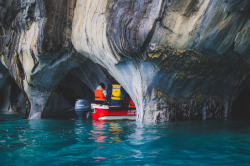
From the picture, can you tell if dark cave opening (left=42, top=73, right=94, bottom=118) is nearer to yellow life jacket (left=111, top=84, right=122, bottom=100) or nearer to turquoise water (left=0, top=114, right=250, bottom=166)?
yellow life jacket (left=111, top=84, right=122, bottom=100)

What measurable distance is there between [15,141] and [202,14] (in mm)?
5031

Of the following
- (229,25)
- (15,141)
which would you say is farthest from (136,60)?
(15,141)

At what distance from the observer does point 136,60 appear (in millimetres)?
6754

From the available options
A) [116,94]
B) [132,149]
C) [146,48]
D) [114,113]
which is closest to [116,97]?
[116,94]

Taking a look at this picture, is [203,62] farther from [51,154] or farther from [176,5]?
[51,154]

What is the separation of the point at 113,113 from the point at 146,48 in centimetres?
335

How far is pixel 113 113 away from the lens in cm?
870

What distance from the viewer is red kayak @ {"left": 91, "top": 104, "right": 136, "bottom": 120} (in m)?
8.68

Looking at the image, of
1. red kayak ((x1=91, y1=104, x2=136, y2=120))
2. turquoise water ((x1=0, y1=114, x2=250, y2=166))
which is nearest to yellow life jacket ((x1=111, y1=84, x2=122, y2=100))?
red kayak ((x1=91, y1=104, x2=136, y2=120))

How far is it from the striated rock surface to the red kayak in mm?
1014

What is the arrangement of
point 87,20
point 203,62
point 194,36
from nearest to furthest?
1. point 194,36
2. point 203,62
3. point 87,20

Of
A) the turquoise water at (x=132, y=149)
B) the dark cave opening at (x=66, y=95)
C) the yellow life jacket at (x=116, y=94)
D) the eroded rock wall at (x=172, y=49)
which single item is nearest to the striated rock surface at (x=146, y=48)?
the eroded rock wall at (x=172, y=49)

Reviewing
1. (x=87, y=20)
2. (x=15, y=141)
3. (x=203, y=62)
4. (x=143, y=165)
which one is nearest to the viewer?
(x=143, y=165)

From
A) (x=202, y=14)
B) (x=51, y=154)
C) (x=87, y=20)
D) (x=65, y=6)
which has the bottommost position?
(x=51, y=154)
